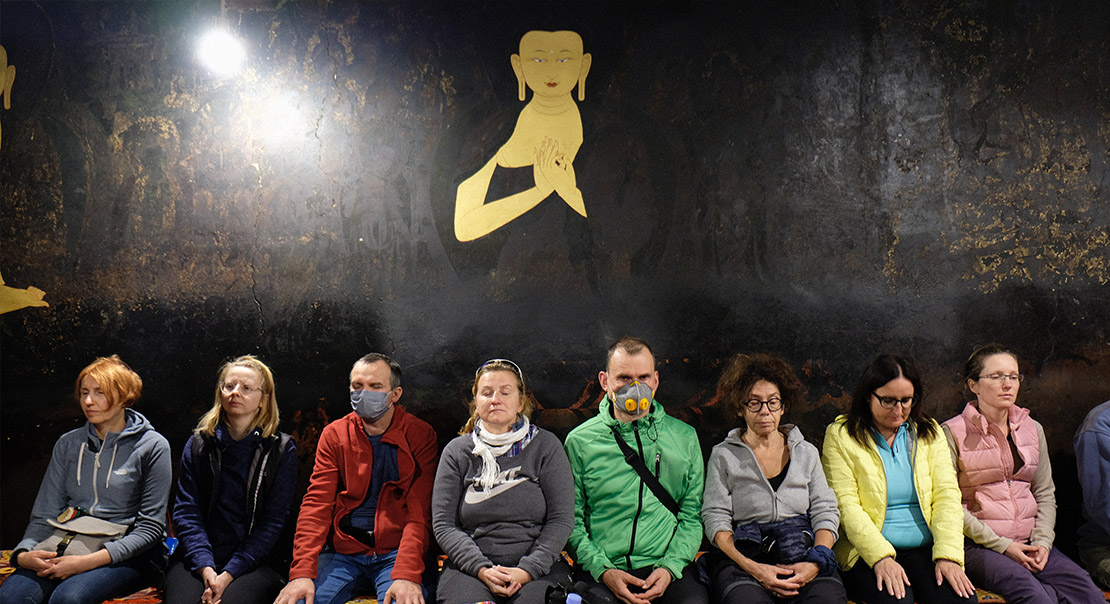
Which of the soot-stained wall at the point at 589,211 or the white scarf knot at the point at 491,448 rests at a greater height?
the soot-stained wall at the point at 589,211

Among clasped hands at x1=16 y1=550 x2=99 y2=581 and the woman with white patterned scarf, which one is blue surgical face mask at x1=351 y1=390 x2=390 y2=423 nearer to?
the woman with white patterned scarf

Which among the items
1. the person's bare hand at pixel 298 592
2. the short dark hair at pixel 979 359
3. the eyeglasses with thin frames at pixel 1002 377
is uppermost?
the short dark hair at pixel 979 359

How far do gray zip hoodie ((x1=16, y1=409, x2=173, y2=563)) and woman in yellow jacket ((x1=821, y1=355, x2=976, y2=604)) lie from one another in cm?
358

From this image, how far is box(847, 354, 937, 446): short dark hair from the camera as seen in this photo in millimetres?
3848

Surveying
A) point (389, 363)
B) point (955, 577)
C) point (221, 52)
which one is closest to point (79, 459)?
point (389, 363)

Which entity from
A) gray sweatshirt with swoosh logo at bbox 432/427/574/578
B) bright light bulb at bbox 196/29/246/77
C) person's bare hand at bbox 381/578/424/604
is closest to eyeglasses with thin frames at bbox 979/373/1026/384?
gray sweatshirt with swoosh logo at bbox 432/427/574/578

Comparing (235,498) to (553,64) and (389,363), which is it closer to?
(389,363)

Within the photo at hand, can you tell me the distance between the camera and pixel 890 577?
3.54 metres

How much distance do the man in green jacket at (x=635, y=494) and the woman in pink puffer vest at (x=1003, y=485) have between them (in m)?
1.47

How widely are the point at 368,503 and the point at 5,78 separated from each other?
3.73 meters

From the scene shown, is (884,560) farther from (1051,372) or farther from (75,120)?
(75,120)

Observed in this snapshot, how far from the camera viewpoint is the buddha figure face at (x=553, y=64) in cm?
478

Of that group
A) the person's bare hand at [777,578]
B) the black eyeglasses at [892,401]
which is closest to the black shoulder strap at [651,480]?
the person's bare hand at [777,578]

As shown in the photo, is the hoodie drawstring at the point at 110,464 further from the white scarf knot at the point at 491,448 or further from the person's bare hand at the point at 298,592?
the white scarf knot at the point at 491,448
